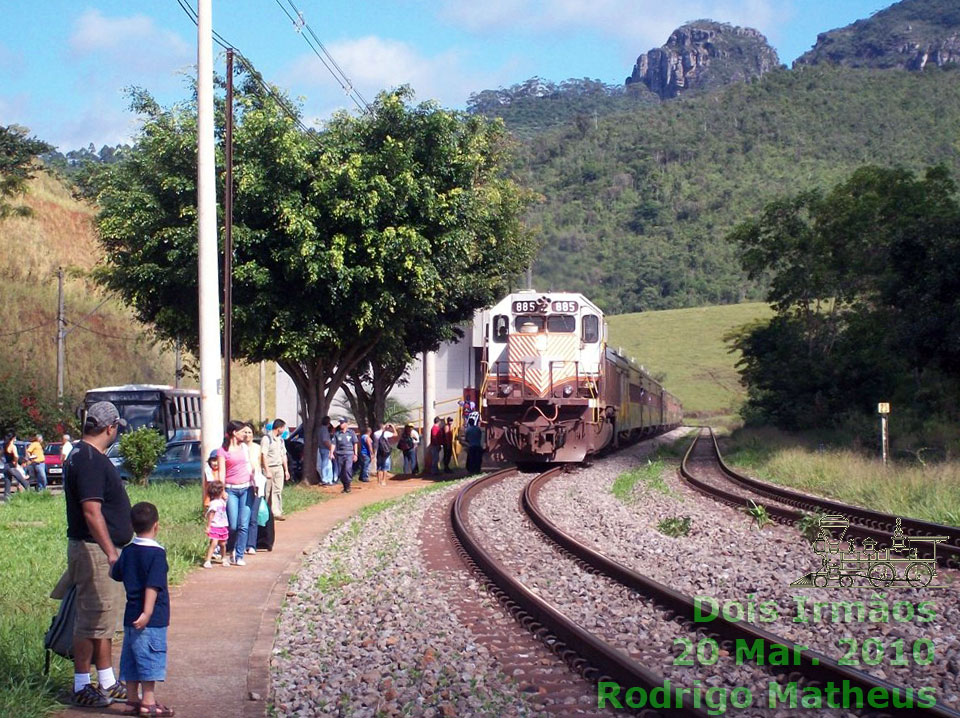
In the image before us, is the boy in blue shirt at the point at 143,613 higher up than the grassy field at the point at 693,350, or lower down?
lower down

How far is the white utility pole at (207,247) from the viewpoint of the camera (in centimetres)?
1542

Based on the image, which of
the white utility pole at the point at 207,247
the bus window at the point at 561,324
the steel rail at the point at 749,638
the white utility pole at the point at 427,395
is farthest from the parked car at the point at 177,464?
the steel rail at the point at 749,638

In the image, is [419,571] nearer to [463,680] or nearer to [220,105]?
[463,680]

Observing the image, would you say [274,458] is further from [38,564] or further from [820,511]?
[820,511]

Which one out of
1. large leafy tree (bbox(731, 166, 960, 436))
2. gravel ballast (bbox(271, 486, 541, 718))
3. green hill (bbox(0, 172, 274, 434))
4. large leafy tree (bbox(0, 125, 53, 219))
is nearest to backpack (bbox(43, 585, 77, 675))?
gravel ballast (bbox(271, 486, 541, 718))

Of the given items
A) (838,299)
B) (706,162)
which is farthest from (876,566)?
(706,162)

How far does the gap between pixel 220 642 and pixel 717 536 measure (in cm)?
797

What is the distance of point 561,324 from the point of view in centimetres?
2527

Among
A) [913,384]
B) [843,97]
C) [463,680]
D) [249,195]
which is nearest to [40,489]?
[249,195]

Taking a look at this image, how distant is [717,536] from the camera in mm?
14500

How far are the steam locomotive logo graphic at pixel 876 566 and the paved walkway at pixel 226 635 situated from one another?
5.15 m

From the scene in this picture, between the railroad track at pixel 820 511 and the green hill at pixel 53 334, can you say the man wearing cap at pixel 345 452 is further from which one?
the green hill at pixel 53 334

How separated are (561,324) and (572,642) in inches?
691

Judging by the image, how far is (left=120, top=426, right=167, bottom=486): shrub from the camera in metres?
23.4
